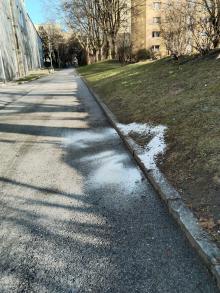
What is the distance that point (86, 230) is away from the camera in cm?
334

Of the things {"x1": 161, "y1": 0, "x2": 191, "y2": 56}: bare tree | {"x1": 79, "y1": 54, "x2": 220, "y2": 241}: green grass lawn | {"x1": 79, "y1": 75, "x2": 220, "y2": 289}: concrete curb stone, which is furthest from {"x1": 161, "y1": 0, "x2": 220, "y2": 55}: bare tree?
{"x1": 79, "y1": 75, "x2": 220, "y2": 289}: concrete curb stone

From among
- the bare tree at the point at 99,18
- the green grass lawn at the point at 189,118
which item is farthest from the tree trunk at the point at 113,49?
the green grass lawn at the point at 189,118

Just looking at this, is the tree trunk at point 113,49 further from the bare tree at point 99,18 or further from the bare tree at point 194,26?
the bare tree at point 194,26

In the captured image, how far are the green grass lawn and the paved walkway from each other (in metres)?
0.42

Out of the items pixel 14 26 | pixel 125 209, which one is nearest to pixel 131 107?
pixel 125 209

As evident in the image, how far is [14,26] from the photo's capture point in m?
34.8

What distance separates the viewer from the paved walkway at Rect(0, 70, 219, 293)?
8.56 feet

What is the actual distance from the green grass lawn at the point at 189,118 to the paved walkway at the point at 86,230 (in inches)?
16.5

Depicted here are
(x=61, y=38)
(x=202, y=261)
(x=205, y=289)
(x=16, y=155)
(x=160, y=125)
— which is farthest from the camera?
(x=61, y=38)

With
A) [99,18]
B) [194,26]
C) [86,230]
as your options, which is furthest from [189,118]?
[99,18]

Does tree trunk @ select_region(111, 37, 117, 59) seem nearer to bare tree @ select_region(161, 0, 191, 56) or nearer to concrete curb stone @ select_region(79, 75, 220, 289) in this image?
bare tree @ select_region(161, 0, 191, 56)

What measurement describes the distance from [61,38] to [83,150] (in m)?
79.3

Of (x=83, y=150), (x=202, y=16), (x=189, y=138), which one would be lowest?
(x=83, y=150)

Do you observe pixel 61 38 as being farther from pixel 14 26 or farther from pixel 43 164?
pixel 43 164
